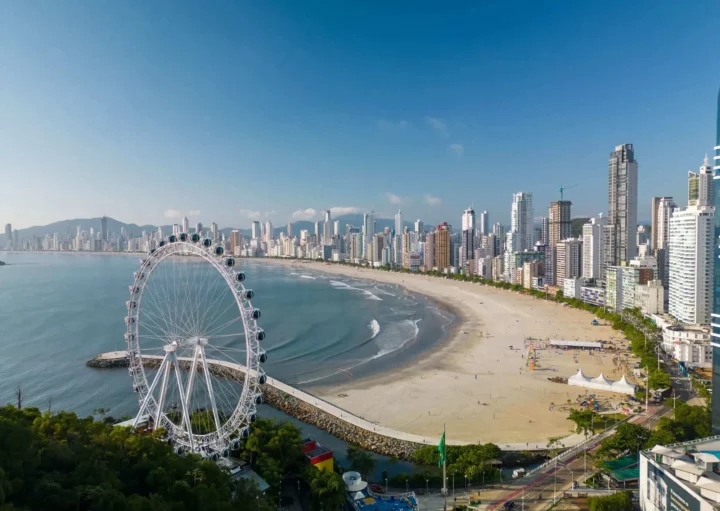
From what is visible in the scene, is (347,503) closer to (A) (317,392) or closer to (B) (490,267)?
(A) (317,392)

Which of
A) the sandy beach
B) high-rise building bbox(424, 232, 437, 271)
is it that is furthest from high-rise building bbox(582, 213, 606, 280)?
high-rise building bbox(424, 232, 437, 271)

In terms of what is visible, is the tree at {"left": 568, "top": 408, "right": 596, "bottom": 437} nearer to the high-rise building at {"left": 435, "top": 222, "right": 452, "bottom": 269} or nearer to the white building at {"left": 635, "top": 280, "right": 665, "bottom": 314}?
the white building at {"left": 635, "top": 280, "right": 665, "bottom": 314}

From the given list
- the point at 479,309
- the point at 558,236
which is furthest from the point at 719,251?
the point at 558,236

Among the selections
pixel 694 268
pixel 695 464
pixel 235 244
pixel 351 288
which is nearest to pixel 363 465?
pixel 695 464

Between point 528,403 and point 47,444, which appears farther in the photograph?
point 528,403

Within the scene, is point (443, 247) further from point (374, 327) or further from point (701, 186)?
point (374, 327)

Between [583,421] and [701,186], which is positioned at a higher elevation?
[701,186]

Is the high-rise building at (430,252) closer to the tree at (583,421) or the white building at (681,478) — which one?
the tree at (583,421)
